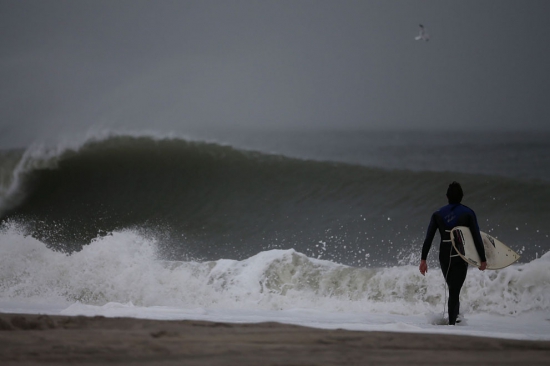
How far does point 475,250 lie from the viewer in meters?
3.27

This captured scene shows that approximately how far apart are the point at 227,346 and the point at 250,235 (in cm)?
472

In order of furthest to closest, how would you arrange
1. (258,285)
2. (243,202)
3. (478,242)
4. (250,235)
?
(243,202), (250,235), (258,285), (478,242)

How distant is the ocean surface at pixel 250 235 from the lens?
164 inches

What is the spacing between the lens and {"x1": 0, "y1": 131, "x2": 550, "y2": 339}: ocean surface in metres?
4.16

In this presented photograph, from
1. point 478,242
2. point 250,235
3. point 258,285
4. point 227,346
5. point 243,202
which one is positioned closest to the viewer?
point 227,346

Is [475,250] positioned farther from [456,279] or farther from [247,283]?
[247,283]

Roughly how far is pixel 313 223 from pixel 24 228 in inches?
150

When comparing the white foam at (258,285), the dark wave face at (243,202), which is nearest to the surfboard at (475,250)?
the white foam at (258,285)

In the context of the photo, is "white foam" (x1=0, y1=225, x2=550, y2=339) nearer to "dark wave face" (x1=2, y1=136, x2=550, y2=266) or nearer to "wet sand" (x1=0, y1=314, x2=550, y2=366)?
"dark wave face" (x1=2, y1=136, x2=550, y2=266)

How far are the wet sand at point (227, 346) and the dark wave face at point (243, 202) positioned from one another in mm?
3095

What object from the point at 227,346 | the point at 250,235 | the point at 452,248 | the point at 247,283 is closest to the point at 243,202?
the point at 250,235

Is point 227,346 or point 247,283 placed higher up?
point 247,283

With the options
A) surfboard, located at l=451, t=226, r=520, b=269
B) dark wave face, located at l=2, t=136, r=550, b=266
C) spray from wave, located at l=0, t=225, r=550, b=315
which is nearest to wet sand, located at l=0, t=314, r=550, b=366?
surfboard, located at l=451, t=226, r=520, b=269

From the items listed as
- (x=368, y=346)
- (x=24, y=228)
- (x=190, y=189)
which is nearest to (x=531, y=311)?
(x=368, y=346)
